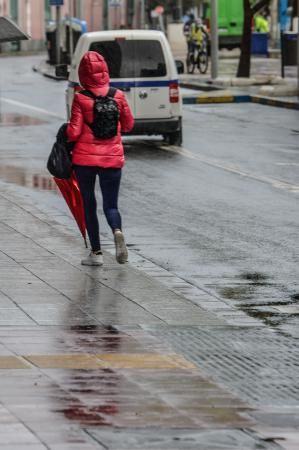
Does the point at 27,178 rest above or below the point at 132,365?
below

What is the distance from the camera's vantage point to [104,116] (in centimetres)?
1323

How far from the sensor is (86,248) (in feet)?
47.2

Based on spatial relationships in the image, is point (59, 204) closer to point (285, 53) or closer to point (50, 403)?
point (50, 403)

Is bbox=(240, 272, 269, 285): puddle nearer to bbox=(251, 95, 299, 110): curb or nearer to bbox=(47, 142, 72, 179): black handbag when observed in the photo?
bbox=(47, 142, 72, 179): black handbag

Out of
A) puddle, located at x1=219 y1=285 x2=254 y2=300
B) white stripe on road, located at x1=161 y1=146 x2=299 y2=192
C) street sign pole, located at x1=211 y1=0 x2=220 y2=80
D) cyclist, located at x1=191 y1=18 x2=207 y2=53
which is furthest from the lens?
cyclist, located at x1=191 y1=18 x2=207 y2=53

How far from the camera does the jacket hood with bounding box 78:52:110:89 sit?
43.2ft

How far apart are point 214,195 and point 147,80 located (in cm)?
760

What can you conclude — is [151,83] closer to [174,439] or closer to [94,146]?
[94,146]

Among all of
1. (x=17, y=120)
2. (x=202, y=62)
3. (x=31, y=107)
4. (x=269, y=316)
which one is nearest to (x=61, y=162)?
(x=269, y=316)

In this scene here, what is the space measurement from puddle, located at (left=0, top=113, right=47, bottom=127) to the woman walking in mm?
17619

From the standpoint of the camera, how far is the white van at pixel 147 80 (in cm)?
2634

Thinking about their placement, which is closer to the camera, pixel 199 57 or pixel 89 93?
pixel 89 93

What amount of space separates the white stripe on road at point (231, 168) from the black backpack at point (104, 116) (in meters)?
6.75

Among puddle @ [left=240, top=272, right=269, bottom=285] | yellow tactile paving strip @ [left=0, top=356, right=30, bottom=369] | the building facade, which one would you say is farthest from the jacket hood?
the building facade
